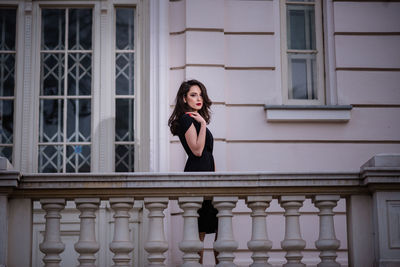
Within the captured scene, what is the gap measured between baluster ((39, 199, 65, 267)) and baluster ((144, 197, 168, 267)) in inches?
24.6

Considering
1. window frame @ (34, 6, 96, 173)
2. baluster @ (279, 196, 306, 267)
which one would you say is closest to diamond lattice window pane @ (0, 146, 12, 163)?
window frame @ (34, 6, 96, 173)

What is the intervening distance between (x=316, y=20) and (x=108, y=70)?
2395 mm

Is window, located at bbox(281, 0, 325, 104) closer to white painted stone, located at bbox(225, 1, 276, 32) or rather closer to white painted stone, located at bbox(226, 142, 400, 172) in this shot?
white painted stone, located at bbox(225, 1, 276, 32)

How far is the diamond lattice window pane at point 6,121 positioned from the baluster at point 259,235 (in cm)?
369

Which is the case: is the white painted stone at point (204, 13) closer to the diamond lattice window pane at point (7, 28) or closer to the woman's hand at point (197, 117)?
the diamond lattice window pane at point (7, 28)

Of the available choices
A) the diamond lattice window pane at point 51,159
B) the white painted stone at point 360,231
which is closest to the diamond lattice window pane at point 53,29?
the diamond lattice window pane at point 51,159

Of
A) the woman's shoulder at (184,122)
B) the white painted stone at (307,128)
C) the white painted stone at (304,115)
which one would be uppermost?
the white painted stone at (304,115)

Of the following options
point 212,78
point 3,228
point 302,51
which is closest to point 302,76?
point 302,51

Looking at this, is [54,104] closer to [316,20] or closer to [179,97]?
[179,97]

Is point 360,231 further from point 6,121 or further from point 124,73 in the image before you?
point 6,121

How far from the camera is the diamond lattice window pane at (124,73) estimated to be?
8.71 meters

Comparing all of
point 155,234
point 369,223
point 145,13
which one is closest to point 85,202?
point 155,234

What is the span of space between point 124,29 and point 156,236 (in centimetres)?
376

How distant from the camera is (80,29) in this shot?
879cm
